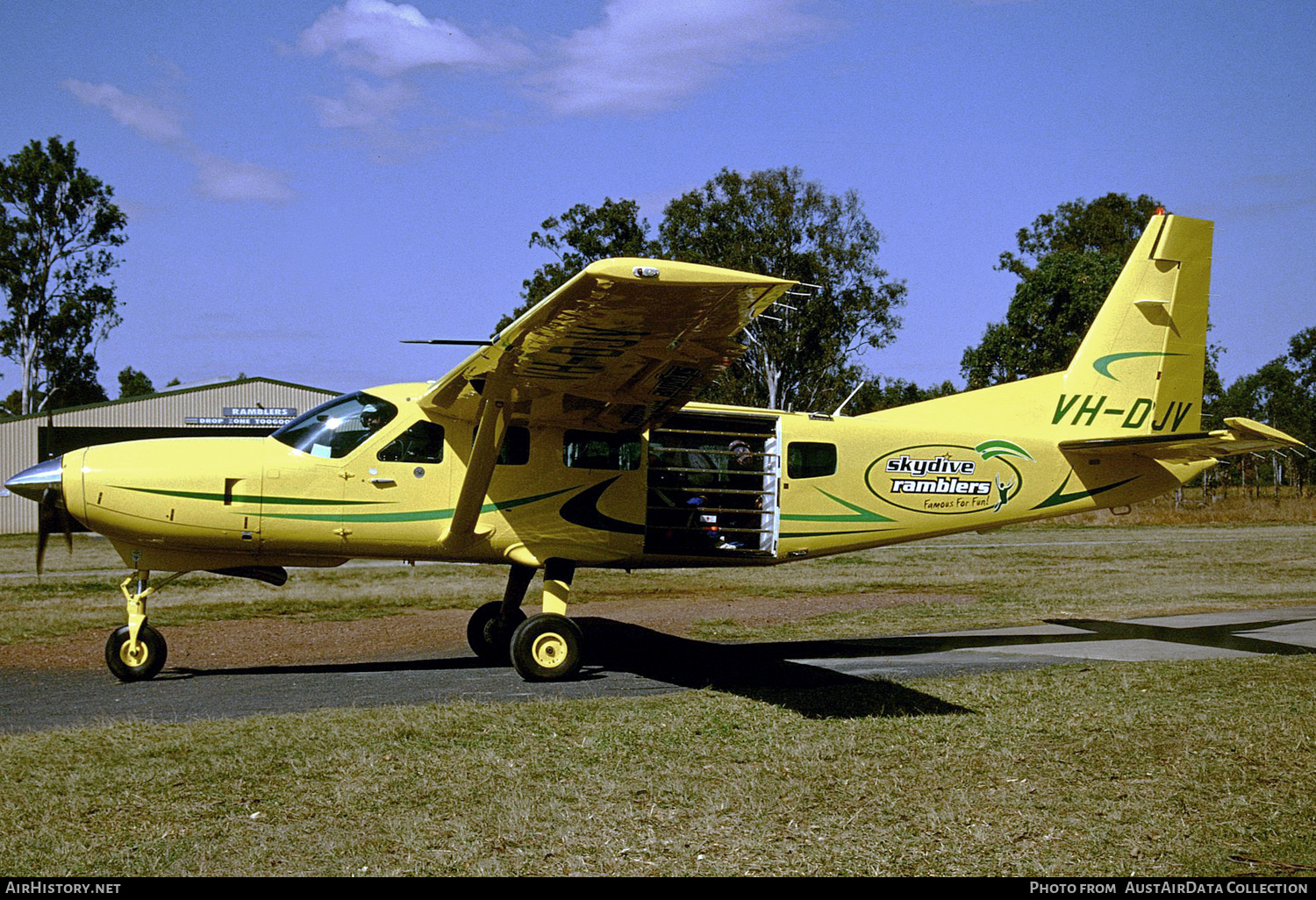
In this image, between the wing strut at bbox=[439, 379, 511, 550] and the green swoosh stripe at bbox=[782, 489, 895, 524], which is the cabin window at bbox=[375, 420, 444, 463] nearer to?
the wing strut at bbox=[439, 379, 511, 550]

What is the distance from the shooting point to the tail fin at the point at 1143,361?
12852mm

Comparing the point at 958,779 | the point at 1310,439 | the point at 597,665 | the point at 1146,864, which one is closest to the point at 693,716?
the point at 958,779

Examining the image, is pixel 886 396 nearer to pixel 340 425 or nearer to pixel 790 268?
pixel 790 268

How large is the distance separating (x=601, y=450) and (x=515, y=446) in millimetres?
928

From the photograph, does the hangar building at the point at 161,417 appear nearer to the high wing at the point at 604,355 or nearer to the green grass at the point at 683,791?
the high wing at the point at 604,355

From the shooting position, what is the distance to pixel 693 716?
8359 mm

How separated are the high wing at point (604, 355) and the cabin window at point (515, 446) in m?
0.14

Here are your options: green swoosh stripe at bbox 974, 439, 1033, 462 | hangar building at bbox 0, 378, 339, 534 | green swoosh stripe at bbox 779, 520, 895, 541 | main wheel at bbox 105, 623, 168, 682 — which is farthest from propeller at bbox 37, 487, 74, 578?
hangar building at bbox 0, 378, 339, 534

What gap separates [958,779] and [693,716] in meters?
2.49

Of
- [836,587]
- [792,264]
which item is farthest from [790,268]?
[836,587]

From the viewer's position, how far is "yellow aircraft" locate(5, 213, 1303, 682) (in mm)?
10000

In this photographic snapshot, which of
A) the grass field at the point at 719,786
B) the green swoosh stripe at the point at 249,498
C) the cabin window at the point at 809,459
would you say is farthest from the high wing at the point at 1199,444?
the green swoosh stripe at the point at 249,498

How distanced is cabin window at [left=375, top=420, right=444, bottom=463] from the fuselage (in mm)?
14

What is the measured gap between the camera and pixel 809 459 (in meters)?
11.8
